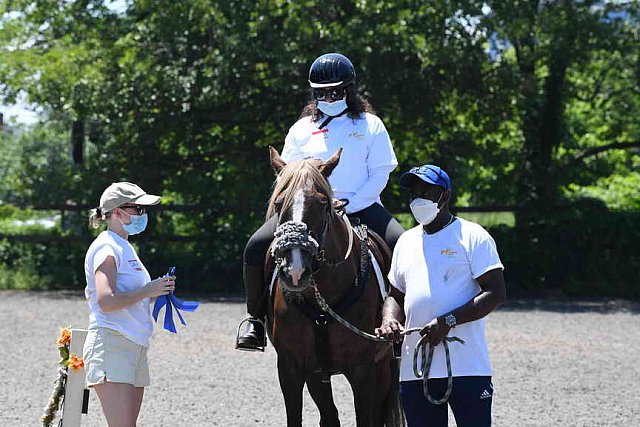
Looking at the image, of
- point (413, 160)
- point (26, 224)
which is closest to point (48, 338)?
point (413, 160)

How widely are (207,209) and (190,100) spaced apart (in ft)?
7.40

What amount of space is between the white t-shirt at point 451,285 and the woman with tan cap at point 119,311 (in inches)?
51.6

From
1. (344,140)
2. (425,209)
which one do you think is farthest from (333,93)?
(425,209)

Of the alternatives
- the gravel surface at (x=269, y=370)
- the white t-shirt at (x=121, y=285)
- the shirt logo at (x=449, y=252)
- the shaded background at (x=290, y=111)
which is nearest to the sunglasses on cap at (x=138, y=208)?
the white t-shirt at (x=121, y=285)

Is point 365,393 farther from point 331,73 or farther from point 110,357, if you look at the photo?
point 331,73

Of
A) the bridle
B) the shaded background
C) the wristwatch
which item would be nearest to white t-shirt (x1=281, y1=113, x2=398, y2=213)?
the bridle

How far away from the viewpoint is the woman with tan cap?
5176mm

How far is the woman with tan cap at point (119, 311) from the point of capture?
5.18 metres

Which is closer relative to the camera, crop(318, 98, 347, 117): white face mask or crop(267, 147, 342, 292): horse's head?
crop(267, 147, 342, 292): horse's head

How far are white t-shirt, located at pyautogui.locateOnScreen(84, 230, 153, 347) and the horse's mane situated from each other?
822 mm

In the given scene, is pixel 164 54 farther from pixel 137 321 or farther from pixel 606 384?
pixel 137 321

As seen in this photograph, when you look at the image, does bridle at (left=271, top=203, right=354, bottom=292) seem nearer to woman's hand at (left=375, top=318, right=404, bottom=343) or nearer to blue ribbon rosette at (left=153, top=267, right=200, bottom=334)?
woman's hand at (left=375, top=318, right=404, bottom=343)

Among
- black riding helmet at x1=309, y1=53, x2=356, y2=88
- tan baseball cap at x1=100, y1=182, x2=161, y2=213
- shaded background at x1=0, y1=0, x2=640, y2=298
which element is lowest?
tan baseball cap at x1=100, y1=182, x2=161, y2=213

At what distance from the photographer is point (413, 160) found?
18.4 m
